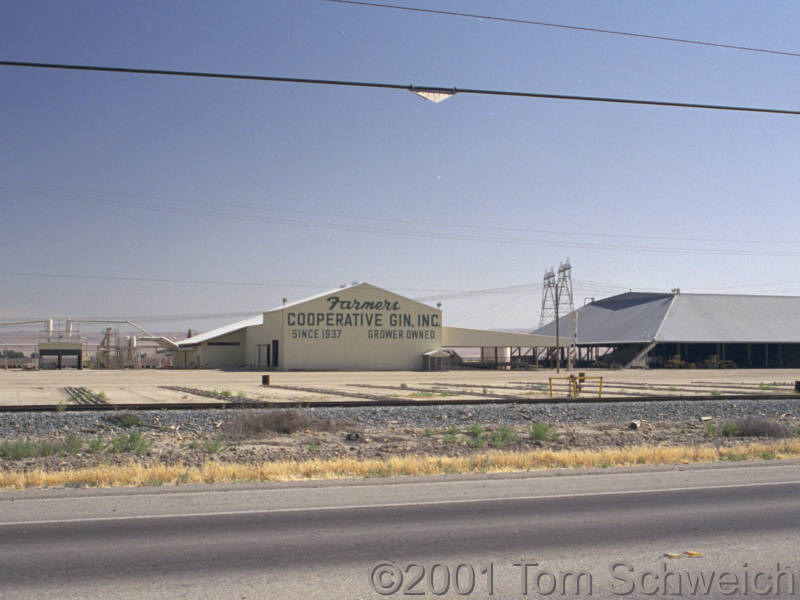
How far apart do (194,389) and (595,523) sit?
32.1 m

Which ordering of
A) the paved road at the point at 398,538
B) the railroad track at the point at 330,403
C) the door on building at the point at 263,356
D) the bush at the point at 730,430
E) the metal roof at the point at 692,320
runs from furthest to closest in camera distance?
the metal roof at the point at 692,320
the door on building at the point at 263,356
the railroad track at the point at 330,403
the bush at the point at 730,430
the paved road at the point at 398,538

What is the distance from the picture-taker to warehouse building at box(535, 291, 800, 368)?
76.7m

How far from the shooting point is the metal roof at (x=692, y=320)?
7725 centimetres

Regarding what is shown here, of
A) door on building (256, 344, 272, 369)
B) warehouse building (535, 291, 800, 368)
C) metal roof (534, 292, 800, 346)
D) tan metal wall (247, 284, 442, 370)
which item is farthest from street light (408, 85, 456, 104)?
metal roof (534, 292, 800, 346)

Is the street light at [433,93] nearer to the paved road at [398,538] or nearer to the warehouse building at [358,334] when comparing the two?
the paved road at [398,538]

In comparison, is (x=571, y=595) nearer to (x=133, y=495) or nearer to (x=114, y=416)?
(x=133, y=495)

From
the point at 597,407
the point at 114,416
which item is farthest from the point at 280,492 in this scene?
the point at 597,407

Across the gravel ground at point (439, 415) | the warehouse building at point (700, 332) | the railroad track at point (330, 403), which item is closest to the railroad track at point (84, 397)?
the railroad track at point (330, 403)

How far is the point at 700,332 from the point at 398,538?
75774 millimetres

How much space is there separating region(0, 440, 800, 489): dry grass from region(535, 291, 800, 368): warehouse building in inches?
2388

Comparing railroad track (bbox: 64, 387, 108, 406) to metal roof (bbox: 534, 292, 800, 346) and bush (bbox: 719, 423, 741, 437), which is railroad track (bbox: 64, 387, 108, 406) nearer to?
bush (bbox: 719, 423, 741, 437)

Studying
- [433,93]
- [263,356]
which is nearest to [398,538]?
[433,93]

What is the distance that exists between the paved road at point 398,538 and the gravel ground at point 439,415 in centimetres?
1021

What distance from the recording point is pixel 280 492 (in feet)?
36.9
